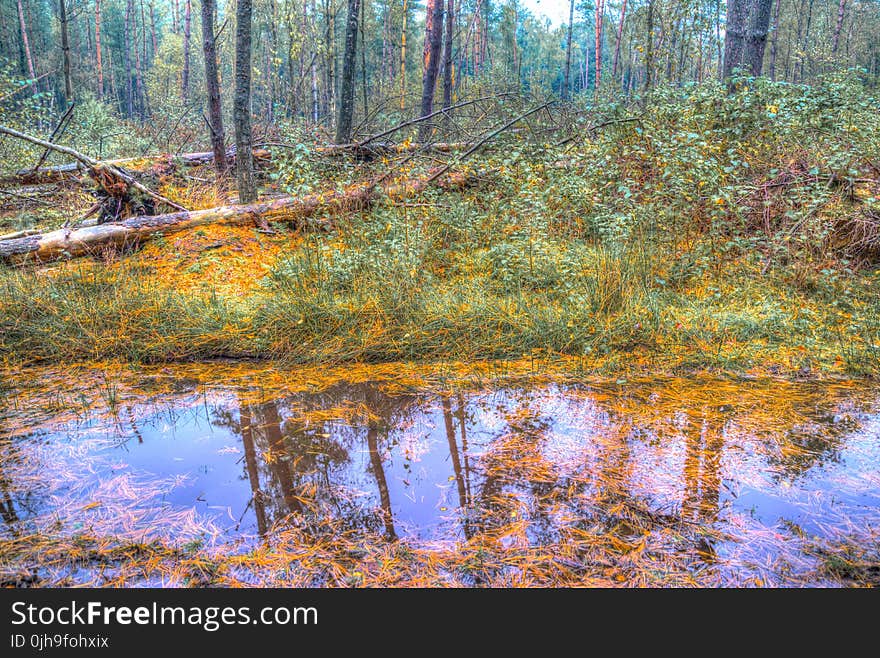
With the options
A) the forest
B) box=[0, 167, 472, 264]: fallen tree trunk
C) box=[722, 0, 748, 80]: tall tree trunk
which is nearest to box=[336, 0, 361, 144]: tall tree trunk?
the forest

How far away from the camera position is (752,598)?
6.55ft

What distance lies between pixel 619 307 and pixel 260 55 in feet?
101

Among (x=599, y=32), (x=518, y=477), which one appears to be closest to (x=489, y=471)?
(x=518, y=477)

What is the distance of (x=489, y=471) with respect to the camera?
292 cm

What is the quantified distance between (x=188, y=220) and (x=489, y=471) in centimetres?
569

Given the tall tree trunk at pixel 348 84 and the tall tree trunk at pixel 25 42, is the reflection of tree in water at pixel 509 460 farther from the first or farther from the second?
the tall tree trunk at pixel 25 42

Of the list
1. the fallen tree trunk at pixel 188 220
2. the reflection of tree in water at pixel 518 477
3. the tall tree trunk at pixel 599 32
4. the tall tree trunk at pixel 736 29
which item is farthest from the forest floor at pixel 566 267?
the tall tree trunk at pixel 599 32

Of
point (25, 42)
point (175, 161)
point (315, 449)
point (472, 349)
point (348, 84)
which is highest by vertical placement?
point (25, 42)

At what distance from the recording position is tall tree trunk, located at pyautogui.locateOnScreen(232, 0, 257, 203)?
24.4ft

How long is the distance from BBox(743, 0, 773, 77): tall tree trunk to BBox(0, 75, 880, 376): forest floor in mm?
1455

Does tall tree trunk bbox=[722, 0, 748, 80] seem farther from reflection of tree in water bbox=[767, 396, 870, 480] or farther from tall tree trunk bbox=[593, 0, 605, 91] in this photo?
tall tree trunk bbox=[593, 0, 605, 91]

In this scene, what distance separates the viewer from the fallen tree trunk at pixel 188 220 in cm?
621

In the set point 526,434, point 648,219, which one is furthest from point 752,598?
point 648,219

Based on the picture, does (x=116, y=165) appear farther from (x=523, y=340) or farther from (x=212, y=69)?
(x=523, y=340)
